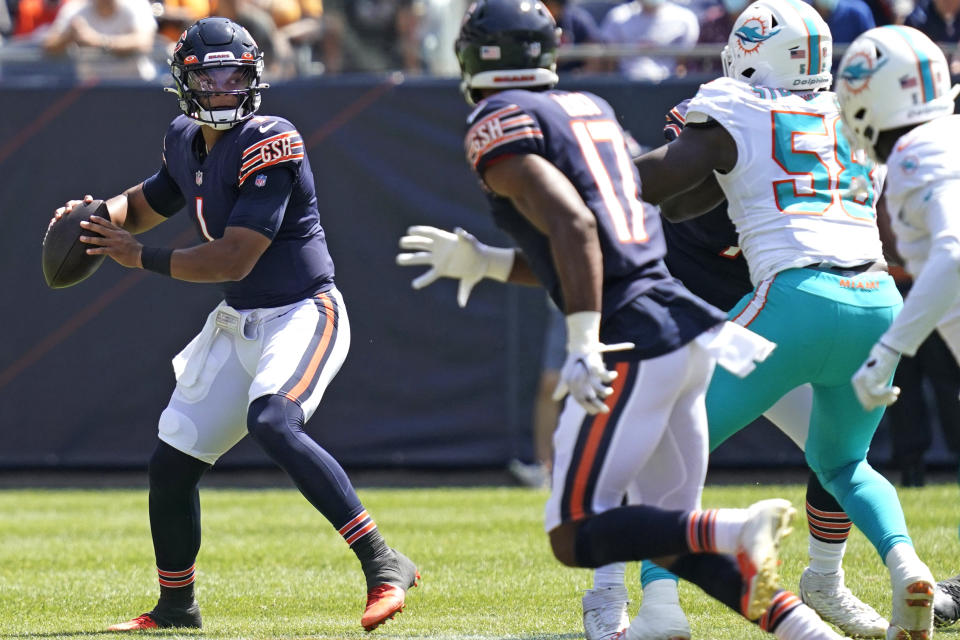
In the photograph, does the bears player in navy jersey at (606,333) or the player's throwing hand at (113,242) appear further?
the player's throwing hand at (113,242)

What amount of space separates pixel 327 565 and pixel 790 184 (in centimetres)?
301

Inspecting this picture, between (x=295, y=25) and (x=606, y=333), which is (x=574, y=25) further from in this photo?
(x=606, y=333)

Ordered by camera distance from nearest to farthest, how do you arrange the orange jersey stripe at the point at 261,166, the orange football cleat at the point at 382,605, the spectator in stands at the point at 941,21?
1. the orange football cleat at the point at 382,605
2. the orange jersey stripe at the point at 261,166
3. the spectator in stands at the point at 941,21

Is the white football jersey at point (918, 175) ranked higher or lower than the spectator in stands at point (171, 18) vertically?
higher

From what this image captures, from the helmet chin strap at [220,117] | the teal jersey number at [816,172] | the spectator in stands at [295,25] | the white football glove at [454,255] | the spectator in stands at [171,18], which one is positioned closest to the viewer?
the white football glove at [454,255]

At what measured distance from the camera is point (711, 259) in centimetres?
502

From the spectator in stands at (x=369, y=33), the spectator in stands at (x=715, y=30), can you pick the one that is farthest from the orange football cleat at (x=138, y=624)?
the spectator in stands at (x=369, y=33)

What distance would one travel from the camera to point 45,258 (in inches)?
197

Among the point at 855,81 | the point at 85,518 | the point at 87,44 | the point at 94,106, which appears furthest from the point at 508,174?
the point at 87,44

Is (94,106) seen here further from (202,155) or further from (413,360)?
(202,155)

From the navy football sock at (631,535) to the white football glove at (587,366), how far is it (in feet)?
0.93

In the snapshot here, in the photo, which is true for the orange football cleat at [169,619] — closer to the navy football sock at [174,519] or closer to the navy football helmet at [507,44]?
the navy football sock at [174,519]

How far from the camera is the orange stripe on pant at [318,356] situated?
15.4ft

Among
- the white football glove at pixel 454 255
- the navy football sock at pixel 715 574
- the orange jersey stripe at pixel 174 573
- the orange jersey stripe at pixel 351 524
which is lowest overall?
the orange jersey stripe at pixel 174 573
